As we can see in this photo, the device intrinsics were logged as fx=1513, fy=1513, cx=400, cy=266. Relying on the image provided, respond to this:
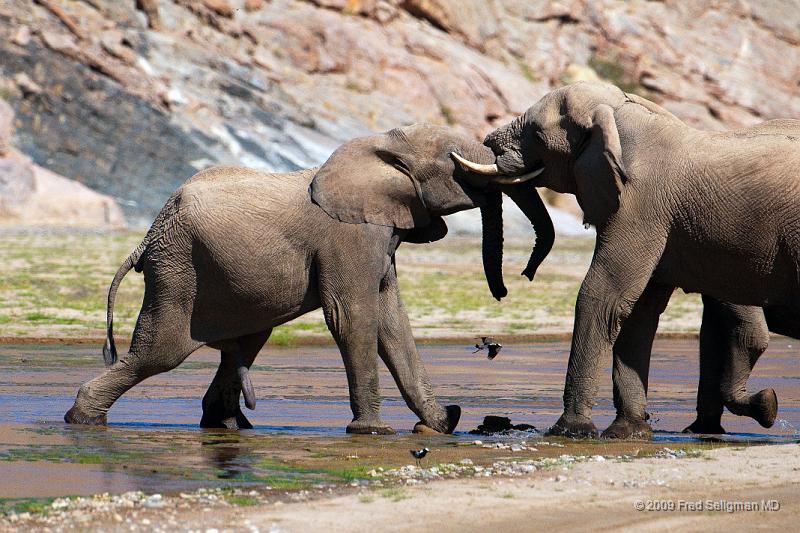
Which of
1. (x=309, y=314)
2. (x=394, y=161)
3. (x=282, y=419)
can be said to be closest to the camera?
(x=394, y=161)

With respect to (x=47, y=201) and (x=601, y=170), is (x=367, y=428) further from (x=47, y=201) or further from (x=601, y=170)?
(x=47, y=201)

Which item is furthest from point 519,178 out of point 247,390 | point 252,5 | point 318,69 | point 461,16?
point 461,16

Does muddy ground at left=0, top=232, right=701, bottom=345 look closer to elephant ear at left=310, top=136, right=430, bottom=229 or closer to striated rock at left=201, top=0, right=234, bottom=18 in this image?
elephant ear at left=310, top=136, right=430, bottom=229

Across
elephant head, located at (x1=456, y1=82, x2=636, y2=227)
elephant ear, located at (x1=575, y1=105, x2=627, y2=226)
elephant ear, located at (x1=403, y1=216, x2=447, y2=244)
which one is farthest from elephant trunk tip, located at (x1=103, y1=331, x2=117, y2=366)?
elephant ear, located at (x1=575, y1=105, x2=627, y2=226)

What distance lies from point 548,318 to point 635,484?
15767mm

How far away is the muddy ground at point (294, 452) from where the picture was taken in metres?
7.50

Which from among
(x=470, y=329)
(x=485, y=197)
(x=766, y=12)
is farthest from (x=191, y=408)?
(x=766, y=12)

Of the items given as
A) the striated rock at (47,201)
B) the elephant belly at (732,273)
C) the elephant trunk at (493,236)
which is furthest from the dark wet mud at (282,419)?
the striated rock at (47,201)

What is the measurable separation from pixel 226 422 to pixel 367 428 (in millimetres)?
1201

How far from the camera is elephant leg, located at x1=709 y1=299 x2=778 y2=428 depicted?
1141cm

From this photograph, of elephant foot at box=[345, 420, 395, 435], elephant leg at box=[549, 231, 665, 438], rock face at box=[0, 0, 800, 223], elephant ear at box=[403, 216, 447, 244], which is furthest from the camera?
rock face at box=[0, 0, 800, 223]

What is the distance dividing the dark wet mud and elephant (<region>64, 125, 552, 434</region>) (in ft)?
1.32

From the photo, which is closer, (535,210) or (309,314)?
(535,210)

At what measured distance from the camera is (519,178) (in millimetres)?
11273
